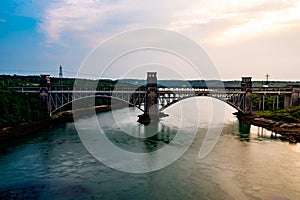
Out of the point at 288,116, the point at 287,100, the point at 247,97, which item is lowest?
the point at 288,116

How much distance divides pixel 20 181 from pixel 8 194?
1.37 metres

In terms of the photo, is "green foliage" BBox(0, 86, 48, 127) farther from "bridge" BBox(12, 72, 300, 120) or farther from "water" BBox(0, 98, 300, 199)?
"water" BBox(0, 98, 300, 199)

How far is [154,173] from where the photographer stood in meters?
14.0

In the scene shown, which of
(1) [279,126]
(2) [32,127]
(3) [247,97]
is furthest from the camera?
(3) [247,97]

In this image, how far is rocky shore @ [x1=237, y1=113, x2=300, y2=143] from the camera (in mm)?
23000

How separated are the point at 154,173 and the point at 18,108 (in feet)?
58.1

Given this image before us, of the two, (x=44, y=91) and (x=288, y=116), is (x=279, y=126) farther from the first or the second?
(x=44, y=91)

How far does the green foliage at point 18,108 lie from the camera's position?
78.3 feet

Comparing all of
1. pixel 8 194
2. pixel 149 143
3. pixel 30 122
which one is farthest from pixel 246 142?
pixel 30 122

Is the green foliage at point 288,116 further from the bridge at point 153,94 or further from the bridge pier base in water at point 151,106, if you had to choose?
the bridge pier base in water at point 151,106

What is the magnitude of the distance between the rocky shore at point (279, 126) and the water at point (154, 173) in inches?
103

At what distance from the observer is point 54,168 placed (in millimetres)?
14281

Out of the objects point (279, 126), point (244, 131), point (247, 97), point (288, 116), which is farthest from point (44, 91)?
point (288, 116)

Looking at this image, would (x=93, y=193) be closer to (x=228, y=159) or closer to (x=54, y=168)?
(x=54, y=168)
